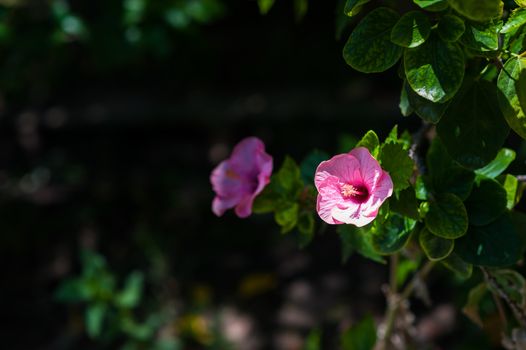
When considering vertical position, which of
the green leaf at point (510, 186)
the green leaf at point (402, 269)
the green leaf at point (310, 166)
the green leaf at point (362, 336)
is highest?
the green leaf at point (510, 186)


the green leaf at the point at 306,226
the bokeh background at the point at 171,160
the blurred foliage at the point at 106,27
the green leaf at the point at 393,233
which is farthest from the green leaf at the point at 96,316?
the green leaf at the point at 393,233

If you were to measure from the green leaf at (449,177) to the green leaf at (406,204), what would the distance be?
0.09m

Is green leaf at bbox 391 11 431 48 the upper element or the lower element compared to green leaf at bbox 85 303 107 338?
upper

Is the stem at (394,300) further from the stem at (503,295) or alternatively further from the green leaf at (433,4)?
the green leaf at (433,4)

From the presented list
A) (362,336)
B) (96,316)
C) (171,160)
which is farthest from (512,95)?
(171,160)

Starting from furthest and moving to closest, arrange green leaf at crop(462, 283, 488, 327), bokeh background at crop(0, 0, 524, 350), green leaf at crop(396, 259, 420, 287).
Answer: bokeh background at crop(0, 0, 524, 350) < green leaf at crop(396, 259, 420, 287) < green leaf at crop(462, 283, 488, 327)

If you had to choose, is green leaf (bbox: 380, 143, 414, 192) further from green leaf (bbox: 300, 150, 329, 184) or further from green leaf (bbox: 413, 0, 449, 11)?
green leaf (bbox: 300, 150, 329, 184)

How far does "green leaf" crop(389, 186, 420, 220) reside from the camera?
0.95 meters

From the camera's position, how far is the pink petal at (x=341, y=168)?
0.94 meters

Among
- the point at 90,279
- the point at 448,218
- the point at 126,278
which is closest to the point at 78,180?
the point at 126,278

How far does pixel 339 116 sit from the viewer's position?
10.8 ft

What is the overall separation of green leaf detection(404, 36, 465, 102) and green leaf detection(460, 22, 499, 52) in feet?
0.05

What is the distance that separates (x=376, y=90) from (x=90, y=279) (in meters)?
1.74

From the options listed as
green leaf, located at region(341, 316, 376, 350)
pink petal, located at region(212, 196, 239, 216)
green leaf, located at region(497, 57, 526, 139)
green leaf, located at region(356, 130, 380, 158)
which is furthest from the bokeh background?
green leaf, located at region(497, 57, 526, 139)
